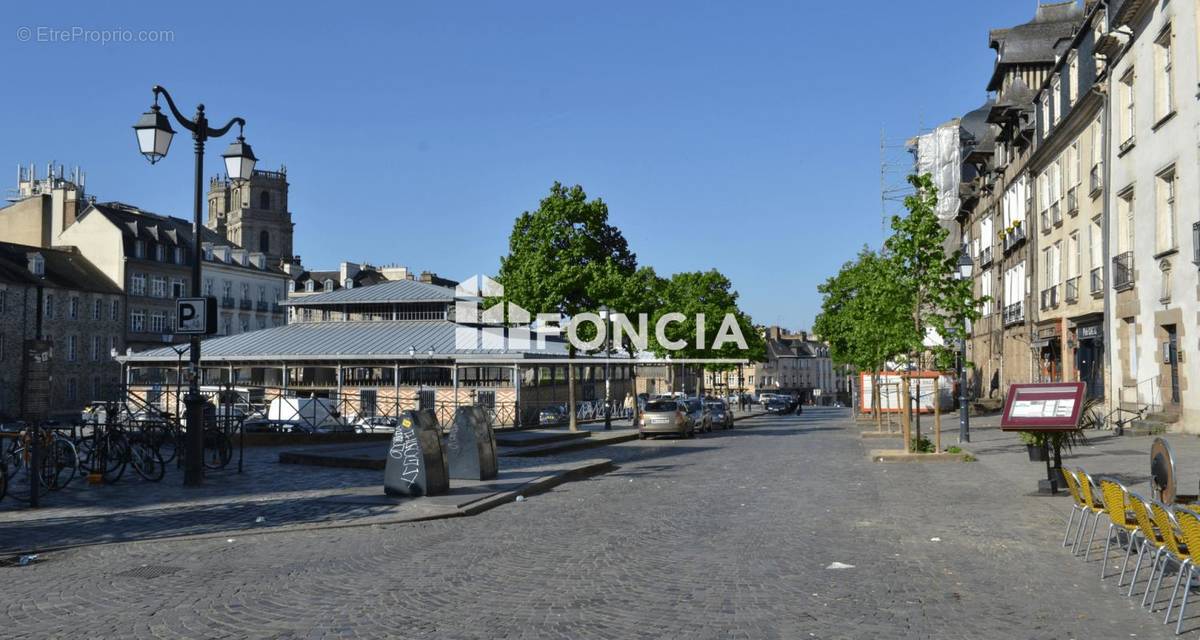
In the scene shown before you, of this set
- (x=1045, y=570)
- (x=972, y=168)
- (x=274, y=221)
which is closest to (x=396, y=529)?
(x=1045, y=570)

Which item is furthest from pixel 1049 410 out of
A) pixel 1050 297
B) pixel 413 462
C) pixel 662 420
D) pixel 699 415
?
pixel 1050 297

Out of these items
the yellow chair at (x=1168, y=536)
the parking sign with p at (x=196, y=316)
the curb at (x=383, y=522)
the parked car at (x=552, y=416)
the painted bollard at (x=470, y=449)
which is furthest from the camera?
the parked car at (x=552, y=416)

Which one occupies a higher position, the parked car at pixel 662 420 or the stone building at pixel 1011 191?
the stone building at pixel 1011 191

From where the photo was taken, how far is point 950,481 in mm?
17703

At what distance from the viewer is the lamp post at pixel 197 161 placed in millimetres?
15508

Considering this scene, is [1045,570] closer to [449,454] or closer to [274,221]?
[449,454]

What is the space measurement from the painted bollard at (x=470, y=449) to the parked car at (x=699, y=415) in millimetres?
21822

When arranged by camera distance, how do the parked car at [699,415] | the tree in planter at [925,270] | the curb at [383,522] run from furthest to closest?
the parked car at [699,415] → the tree in planter at [925,270] → the curb at [383,522]

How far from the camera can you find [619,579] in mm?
8961

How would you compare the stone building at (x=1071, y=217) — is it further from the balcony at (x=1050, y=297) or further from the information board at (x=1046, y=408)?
the information board at (x=1046, y=408)

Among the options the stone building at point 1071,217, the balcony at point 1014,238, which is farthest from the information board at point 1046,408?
the balcony at point 1014,238

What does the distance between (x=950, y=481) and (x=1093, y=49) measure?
1919 centimetres

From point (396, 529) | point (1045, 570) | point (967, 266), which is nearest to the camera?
point (1045, 570)

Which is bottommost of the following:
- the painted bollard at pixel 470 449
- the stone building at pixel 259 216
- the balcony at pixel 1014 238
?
the painted bollard at pixel 470 449
